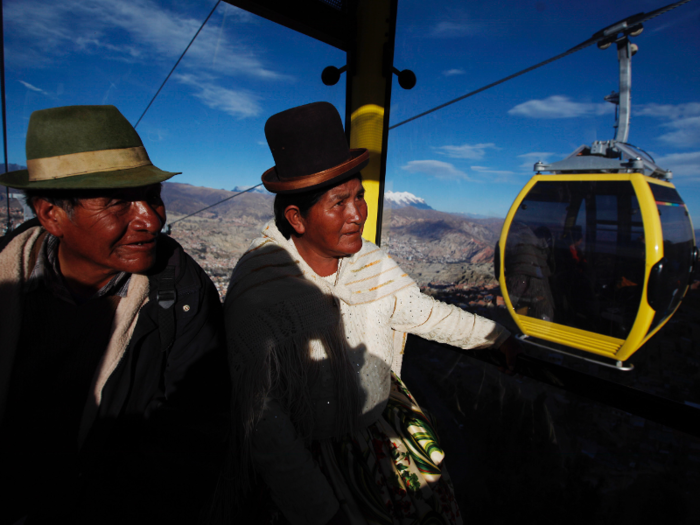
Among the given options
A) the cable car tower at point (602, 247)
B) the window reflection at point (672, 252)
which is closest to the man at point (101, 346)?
the cable car tower at point (602, 247)

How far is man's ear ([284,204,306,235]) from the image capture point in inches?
49.3

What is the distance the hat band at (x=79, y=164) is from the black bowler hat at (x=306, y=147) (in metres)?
0.49

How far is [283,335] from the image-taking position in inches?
41.5

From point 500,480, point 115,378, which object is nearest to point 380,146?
point 115,378

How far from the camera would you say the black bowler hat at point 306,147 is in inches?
46.2

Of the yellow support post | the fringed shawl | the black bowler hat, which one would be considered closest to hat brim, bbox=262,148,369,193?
the black bowler hat

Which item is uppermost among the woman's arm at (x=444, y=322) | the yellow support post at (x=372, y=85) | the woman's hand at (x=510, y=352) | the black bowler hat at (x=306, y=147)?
the yellow support post at (x=372, y=85)

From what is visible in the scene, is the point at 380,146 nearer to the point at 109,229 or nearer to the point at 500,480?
the point at 109,229

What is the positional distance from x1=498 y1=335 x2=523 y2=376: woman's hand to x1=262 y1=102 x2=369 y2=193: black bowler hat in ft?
3.25

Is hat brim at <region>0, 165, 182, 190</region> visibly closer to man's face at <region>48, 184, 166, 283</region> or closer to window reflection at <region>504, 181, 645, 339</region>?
man's face at <region>48, 184, 166, 283</region>

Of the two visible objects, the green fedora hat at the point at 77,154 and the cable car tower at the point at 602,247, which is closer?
the green fedora hat at the point at 77,154

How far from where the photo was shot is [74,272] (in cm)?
106

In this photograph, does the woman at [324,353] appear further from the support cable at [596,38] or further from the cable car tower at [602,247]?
the cable car tower at [602,247]

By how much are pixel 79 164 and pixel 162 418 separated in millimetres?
885
